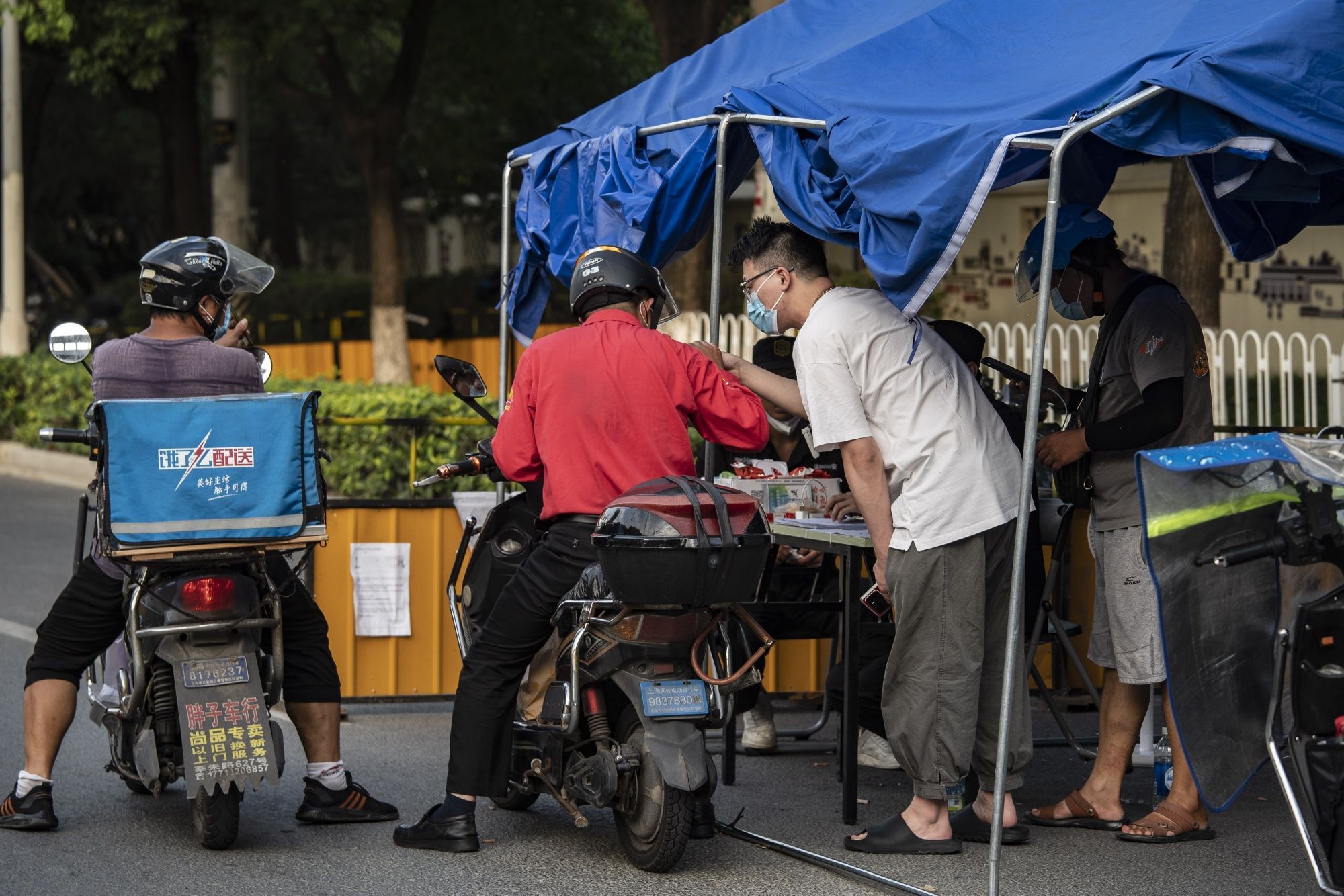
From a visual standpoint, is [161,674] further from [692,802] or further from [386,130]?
[386,130]

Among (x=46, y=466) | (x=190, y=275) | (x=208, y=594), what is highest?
(x=190, y=275)

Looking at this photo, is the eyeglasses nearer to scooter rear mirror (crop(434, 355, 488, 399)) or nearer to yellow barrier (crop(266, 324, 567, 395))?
scooter rear mirror (crop(434, 355, 488, 399))

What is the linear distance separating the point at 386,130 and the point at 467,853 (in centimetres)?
→ 1499

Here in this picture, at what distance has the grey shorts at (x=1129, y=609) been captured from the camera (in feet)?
17.4

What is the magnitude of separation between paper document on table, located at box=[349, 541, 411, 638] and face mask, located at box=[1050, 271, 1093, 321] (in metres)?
3.00

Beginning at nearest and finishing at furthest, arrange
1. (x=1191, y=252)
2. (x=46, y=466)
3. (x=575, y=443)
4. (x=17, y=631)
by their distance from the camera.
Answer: (x=575, y=443) → (x=17, y=631) → (x=1191, y=252) → (x=46, y=466)

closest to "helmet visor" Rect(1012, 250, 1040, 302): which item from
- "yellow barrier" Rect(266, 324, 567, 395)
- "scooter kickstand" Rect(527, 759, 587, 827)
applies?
"scooter kickstand" Rect(527, 759, 587, 827)

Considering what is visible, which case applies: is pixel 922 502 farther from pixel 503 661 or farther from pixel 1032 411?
pixel 503 661

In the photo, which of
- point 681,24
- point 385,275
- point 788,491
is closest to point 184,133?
point 385,275

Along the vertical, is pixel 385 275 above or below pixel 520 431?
above

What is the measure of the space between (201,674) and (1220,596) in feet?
9.72

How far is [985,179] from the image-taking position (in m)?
4.57

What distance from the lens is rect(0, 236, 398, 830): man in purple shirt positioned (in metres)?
5.26

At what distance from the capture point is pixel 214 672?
16.6 feet
